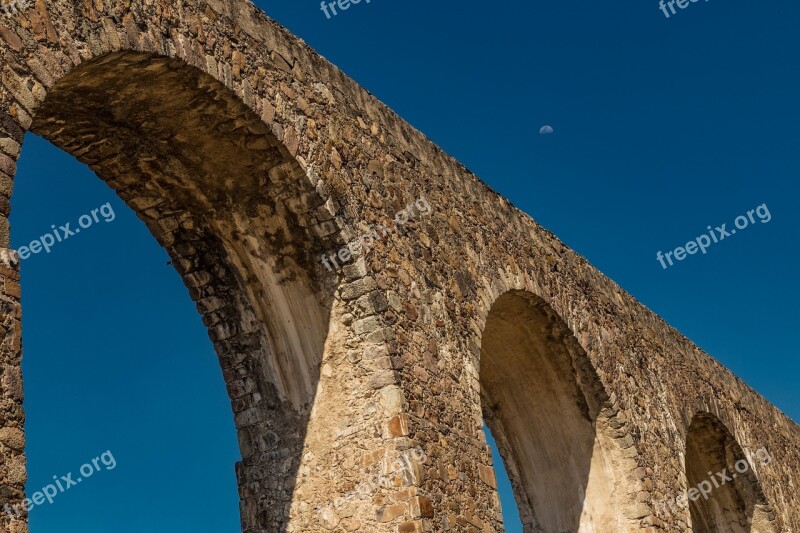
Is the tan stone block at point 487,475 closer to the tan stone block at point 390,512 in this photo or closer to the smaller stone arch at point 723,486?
the tan stone block at point 390,512

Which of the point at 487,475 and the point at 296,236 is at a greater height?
the point at 296,236

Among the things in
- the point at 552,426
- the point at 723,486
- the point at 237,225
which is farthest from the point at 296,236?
the point at 723,486

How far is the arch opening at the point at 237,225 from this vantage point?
21.6 ft

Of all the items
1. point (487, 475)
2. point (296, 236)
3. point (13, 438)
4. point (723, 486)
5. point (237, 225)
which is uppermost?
point (237, 225)

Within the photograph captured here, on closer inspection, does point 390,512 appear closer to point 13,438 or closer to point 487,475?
point 487,475

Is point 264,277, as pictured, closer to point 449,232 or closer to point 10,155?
point 449,232

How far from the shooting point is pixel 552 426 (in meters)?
10.4

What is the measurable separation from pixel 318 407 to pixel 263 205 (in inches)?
54.6

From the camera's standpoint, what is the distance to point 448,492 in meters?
6.96

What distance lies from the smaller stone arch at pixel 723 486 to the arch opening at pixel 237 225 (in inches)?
284

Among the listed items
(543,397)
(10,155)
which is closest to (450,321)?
(543,397)

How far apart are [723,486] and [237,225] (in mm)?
8686

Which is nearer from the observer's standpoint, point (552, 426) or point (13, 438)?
point (13, 438)

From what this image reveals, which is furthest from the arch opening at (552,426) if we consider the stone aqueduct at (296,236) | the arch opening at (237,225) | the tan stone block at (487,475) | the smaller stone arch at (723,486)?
the smaller stone arch at (723,486)
